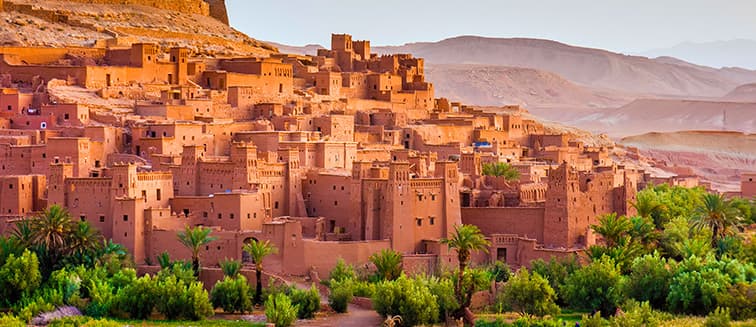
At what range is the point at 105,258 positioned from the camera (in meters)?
33.8

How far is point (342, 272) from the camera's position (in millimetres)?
33719

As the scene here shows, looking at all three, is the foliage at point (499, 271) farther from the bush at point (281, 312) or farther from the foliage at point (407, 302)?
the bush at point (281, 312)

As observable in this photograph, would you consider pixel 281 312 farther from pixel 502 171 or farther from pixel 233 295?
pixel 502 171

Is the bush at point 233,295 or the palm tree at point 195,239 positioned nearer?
the bush at point 233,295

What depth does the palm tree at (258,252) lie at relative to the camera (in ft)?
107

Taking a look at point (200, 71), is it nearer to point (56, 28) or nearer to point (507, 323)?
point (56, 28)

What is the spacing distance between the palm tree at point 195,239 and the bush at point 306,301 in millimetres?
2794

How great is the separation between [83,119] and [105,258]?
23.4ft

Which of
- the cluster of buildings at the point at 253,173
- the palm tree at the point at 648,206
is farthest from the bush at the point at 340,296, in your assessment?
the palm tree at the point at 648,206

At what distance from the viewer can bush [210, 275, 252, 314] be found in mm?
32844

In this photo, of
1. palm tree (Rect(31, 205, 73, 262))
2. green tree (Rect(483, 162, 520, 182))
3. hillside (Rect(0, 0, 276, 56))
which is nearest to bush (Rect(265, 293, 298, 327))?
palm tree (Rect(31, 205, 73, 262))

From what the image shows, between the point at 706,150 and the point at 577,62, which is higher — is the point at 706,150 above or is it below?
below

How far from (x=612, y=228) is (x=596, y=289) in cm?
293

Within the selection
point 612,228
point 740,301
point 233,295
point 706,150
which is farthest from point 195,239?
point 706,150
